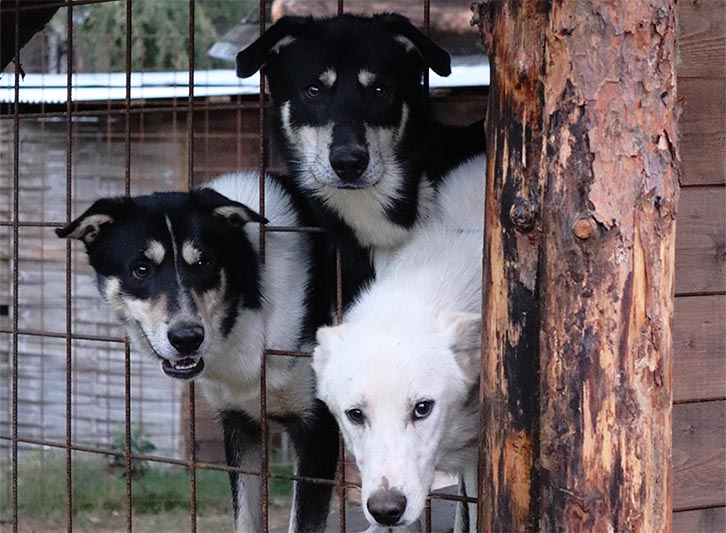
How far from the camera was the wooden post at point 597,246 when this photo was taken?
2.65 m

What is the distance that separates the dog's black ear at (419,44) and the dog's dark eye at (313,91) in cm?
34

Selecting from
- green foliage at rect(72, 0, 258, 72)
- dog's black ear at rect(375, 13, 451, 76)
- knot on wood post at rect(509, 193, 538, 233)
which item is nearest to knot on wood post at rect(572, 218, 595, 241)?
knot on wood post at rect(509, 193, 538, 233)

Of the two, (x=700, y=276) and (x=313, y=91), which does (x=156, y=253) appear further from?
(x=700, y=276)

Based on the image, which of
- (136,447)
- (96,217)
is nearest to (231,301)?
(96,217)

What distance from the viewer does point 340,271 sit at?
153 inches

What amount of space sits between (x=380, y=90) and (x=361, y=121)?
6.1 inches

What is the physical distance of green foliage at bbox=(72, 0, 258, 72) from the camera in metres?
10.0

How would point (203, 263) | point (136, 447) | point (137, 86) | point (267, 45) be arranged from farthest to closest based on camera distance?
point (136, 447) < point (137, 86) < point (203, 263) < point (267, 45)

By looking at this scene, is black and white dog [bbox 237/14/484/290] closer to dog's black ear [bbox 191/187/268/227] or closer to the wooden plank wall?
dog's black ear [bbox 191/187/268/227]

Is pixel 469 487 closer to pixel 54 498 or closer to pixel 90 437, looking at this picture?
pixel 54 498

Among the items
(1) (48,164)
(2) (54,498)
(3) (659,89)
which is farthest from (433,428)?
(1) (48,164)

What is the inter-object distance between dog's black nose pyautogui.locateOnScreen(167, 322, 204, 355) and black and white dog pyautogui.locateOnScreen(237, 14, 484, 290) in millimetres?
566

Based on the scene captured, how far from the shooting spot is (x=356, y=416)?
10.4 ft

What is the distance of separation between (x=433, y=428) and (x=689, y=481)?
1085 millimetres
